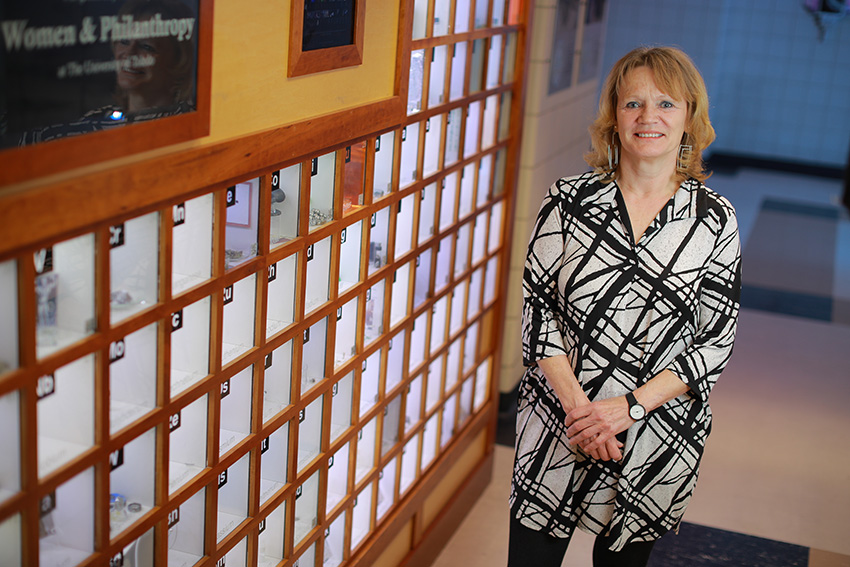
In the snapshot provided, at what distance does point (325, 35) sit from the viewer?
5.82 feet

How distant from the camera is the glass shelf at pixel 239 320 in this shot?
163 centimetres

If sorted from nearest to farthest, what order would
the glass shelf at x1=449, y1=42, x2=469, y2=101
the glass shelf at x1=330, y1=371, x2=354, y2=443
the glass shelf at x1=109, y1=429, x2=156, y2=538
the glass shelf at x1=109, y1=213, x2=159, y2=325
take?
the glass shelf at x1=109, y1=213, x2=159, y2=325
the glass shelf at x1=109, y1=429, x2=156, y2=538
the glass shelf at x1=330, y1=371, x2=354, y2=443
the glass shelf at x1=449, y1=42, x2=469, y2=101

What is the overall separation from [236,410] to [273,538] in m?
0.39

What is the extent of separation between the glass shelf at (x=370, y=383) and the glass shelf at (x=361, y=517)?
22 cm

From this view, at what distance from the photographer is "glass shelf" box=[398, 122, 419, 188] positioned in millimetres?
2348

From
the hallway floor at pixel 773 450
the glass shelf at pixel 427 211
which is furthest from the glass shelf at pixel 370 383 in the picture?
the hallway floor at pixel 773 450

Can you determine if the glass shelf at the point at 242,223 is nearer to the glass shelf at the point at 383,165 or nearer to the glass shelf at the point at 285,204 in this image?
the glass shelf at the point at 285,204

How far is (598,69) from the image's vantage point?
16.1 feet

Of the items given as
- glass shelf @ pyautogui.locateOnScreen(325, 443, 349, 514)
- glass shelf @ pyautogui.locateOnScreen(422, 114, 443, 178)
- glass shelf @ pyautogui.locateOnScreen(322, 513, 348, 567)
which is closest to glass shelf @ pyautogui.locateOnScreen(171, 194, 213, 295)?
glass shelf @ pyautogui.locateOnScreen(325, 443, 349, 514)

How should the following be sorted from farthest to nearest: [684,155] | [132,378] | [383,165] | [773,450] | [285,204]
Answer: [773,450]
[383,165]
[684,155]
[285,204]
[132,378]

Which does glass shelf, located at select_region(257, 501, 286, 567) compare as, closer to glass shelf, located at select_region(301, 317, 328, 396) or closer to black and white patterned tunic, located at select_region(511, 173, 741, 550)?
glass shelf, located at select_region(301, 317, 328, 396)

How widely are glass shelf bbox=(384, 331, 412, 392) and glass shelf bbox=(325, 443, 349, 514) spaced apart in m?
0.25

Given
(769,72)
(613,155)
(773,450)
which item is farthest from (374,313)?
(769,72)

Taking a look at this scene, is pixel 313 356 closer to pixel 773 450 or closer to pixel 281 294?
pixel 281 294
